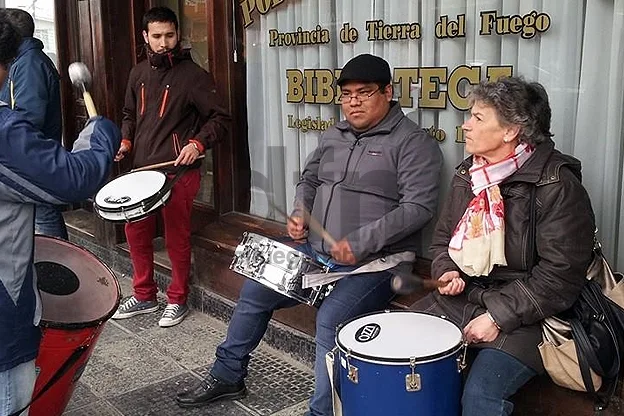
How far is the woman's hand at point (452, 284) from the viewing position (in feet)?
8.16

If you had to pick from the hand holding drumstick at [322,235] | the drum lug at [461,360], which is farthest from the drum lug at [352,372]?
the hand holding drumstick at [322,235]

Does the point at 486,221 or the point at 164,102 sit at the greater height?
the point at 164,102

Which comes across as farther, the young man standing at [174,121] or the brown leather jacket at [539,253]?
the young man standing at [174,121]

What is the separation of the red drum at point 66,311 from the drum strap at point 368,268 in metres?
0.71

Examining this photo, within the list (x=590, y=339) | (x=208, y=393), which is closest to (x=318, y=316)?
(x=208, y=393)

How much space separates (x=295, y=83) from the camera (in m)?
3.96

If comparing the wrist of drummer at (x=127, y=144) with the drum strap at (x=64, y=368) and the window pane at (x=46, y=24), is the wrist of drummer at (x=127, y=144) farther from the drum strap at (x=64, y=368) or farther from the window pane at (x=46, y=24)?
the window pane at (x=46, y=24)

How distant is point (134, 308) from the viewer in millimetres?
4340

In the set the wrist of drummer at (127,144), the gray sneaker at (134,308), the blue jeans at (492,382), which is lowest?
the gray sneaker at (134,308)

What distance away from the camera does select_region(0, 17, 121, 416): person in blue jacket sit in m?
1.83

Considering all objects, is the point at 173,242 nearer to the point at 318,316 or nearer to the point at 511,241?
the point at 318,316

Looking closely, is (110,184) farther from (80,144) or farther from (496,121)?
(496,121)

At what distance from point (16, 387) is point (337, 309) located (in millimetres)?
1209

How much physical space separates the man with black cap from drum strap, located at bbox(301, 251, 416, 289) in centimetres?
2
